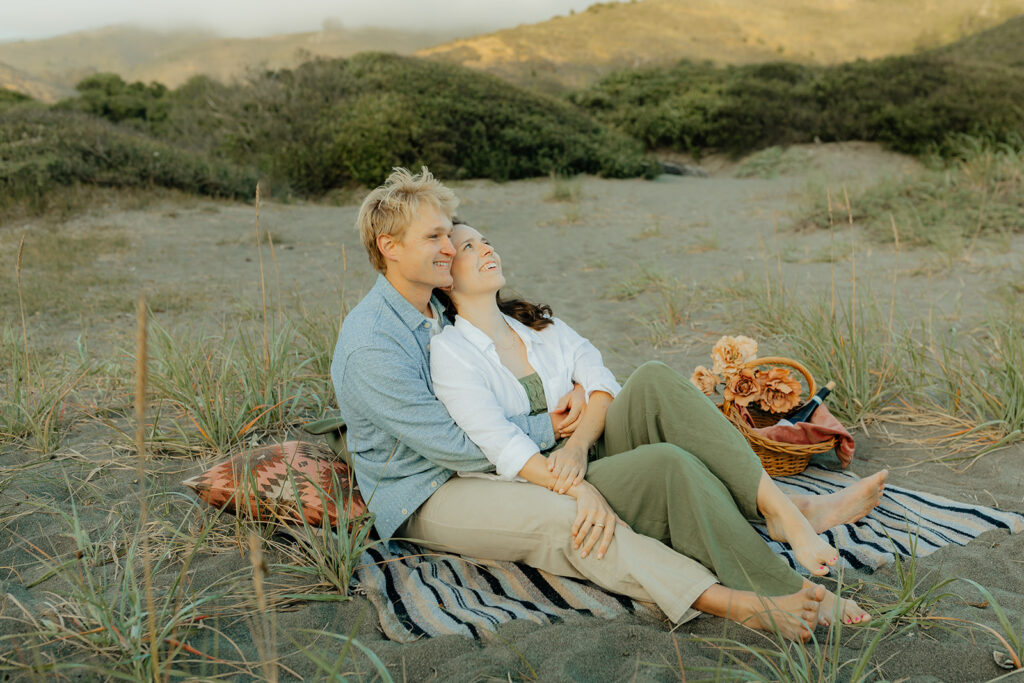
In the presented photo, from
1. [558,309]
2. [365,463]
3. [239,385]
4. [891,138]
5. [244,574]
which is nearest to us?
[244,574]

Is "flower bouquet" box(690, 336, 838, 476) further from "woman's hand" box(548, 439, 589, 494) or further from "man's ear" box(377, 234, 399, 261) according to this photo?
"man's ear" box(377, 234, 399, 261)

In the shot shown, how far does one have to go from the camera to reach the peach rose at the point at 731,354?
3475 mm

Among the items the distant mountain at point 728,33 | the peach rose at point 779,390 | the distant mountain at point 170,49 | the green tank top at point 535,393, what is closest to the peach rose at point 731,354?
the peach rose at point 779,390

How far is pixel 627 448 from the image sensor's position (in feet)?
8.84

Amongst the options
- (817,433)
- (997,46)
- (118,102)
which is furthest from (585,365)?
(997,46)

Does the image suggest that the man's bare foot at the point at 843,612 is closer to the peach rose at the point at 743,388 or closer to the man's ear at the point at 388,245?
the peach rose at the point at 743,388

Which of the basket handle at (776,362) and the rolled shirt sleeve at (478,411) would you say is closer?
the rolled shirt sleeve at (478,411)

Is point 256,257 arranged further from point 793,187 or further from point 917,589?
point 793,187

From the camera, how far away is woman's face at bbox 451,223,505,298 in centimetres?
268

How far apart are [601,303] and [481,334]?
359 centimetres

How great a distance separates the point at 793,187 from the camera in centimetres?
1177

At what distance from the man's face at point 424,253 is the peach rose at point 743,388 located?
157 centimetres

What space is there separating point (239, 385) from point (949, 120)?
1549 cm

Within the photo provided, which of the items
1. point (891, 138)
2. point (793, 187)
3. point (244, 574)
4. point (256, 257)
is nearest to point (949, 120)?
point (891, 138)
